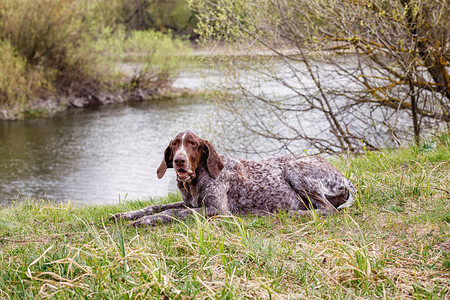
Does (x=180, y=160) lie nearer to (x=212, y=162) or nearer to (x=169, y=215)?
(x=212, y=162)

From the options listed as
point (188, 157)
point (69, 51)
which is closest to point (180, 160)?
point (188, 157)

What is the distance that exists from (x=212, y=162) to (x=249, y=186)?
56cm

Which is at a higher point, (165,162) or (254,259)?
(165,162)

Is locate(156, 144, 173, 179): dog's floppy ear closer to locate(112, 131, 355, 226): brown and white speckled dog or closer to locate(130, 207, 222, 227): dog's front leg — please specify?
locate(112, 131, 355, 226): brown and white speckled dog

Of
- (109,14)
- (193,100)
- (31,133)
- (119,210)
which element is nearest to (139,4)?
(109,14)

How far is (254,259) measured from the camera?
3.44m

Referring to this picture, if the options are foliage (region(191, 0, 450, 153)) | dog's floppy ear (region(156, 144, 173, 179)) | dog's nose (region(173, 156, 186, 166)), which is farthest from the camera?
foliage (region(191, 0, 450, 153))

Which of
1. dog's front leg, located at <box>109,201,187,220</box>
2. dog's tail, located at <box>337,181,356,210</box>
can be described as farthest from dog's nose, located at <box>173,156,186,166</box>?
dog's tail, located at <box>337,181,356,210</box>

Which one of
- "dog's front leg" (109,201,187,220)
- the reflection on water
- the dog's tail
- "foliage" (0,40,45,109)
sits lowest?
the reflection on water

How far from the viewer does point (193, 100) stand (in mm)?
28391

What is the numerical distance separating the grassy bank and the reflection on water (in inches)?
224

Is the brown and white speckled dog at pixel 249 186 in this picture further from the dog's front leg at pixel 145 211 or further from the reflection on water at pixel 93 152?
the reflection on water at pixel 93 152

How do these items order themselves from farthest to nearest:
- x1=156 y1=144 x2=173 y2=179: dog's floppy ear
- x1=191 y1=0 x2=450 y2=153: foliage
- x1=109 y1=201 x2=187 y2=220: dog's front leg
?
x1=191 y1=0 x2=450 y2=153: foliage
x1=109 y1=201 x2=187 y2=220: dog's front leg
x1=156 y1=144 x2=173 y2=179: dog's floppy ear

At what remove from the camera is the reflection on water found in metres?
13.7
